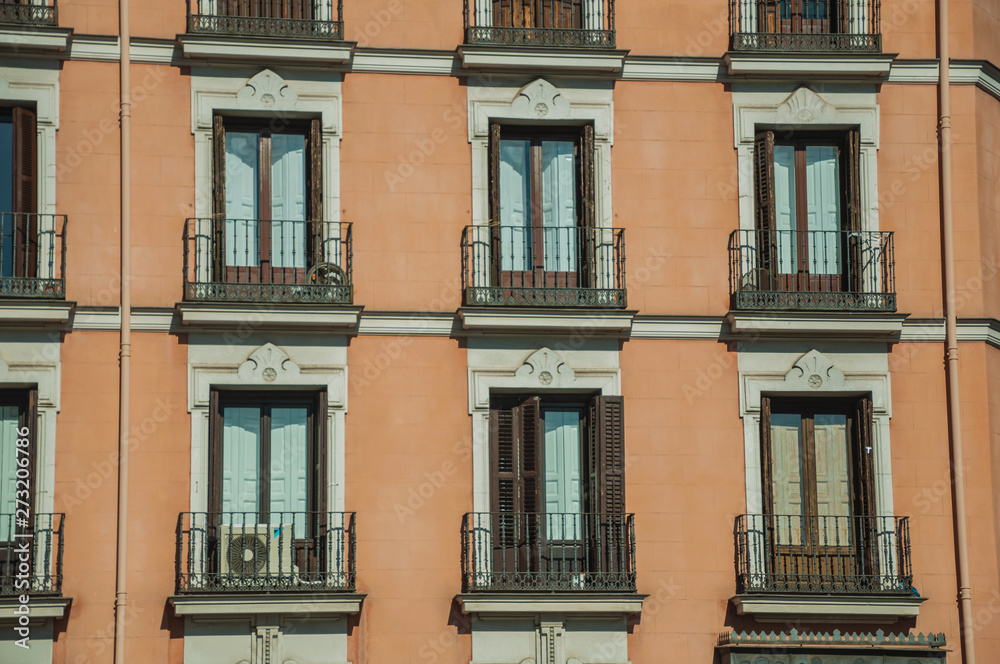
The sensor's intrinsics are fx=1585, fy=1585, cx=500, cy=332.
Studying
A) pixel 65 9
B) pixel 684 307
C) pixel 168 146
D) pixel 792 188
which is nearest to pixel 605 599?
pixel 684 307

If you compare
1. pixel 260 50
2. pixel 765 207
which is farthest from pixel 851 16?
pixel 260 50

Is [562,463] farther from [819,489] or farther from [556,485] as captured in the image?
[819,489]

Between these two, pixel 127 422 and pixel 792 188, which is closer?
pixel 127 422

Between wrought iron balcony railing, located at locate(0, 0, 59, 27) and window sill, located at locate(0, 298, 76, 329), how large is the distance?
3.51 m

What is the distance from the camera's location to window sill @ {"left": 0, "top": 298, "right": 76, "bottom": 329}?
19.0 meters

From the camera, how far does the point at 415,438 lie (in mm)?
19672

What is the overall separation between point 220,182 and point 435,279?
2961 millimetres

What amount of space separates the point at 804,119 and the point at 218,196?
7.67 meters

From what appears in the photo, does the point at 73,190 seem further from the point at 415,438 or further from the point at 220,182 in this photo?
the point at 415,438

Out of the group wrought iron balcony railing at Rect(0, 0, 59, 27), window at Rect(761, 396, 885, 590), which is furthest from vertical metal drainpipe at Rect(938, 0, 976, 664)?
wrought iron balcony railing at Rect(0, 0, 59, 27)

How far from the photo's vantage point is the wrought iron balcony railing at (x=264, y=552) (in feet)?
61.6

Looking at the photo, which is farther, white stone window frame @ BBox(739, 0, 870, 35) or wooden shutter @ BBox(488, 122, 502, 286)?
white stone window frame @ BBox(739, 0, 870, 35)

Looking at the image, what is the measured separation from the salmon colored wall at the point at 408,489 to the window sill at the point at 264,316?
0.53m

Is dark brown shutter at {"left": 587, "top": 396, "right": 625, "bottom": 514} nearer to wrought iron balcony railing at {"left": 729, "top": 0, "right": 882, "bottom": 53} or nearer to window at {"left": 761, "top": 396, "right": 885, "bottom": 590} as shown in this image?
window at {"left": 761, "top": 396, "right": 885, "bottom": 590}
